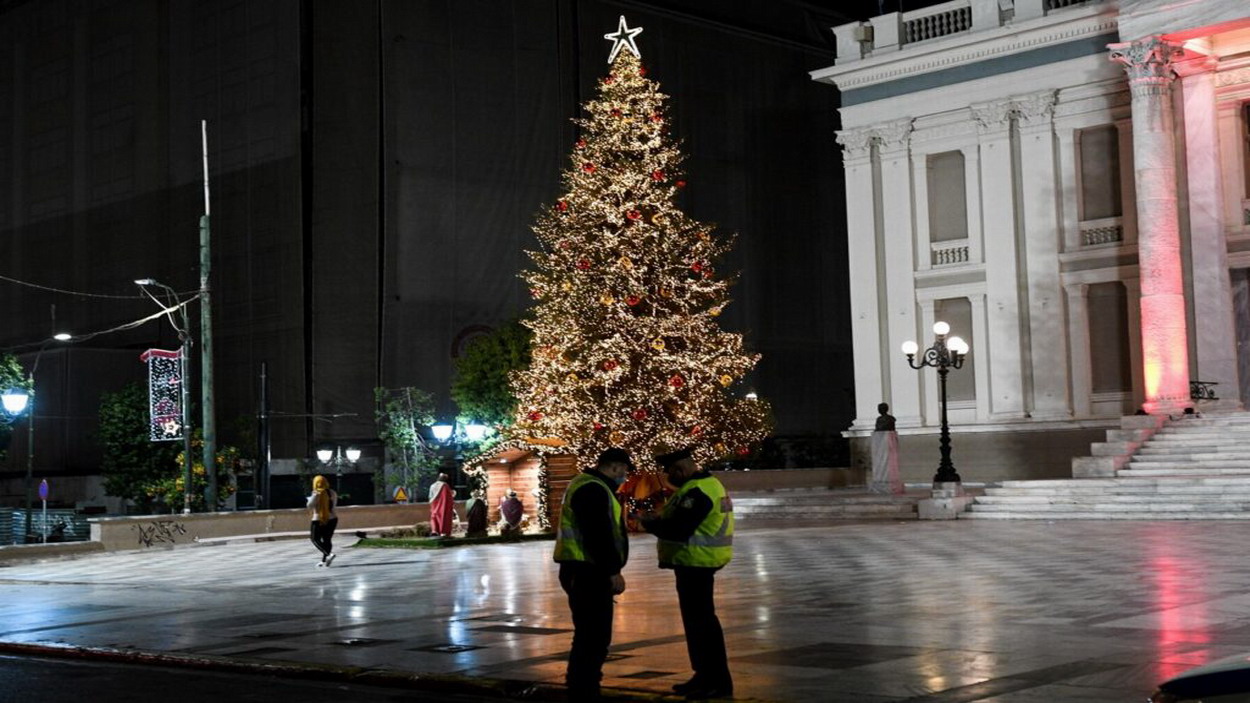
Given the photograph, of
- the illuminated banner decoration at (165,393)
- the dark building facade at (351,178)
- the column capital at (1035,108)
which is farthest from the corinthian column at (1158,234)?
the dark building facade at (351,178)

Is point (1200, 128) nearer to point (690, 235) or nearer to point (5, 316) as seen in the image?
point (690, 235)

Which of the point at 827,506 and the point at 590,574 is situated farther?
the point at 827,506

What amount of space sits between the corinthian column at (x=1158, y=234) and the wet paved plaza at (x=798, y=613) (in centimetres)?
845

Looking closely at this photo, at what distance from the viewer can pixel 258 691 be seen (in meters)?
11.8

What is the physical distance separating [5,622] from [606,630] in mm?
10206

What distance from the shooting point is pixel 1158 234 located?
34.6 meters

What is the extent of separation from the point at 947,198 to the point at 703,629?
3264cm

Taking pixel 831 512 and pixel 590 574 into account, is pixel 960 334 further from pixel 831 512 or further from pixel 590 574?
pixel 590 574

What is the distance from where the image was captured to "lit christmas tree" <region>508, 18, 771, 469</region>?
31.5m

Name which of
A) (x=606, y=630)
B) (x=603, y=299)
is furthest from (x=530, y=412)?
(x=606, y=630)

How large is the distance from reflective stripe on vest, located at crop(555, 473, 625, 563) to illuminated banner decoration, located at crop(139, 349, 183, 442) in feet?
87.4

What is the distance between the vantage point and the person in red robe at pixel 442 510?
31.0m

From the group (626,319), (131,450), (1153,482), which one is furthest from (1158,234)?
(131,450)

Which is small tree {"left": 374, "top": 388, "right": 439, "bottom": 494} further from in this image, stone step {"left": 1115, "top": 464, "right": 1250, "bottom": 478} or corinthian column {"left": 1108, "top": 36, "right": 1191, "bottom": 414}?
stone step {"left": 1115, "top": 464, "right": 1250, "bottom": 478}
